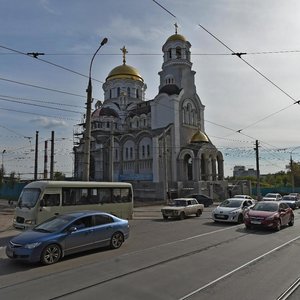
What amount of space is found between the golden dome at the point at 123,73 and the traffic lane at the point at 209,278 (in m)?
60.0

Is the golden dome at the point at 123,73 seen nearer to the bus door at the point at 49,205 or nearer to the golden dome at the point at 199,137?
the golden dome at the point at 199,137

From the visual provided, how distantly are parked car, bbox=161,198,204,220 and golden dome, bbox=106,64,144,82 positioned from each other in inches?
1866

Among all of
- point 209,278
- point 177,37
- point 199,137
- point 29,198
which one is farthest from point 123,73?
point 209,278

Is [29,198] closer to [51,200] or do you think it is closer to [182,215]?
[51,200]

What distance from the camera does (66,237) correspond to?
10023mm

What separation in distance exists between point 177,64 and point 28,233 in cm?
5276

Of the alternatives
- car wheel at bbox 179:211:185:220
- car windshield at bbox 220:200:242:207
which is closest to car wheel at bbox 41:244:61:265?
car windshield at bbox 220:200:242:207

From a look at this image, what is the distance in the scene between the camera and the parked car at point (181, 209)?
22.7m

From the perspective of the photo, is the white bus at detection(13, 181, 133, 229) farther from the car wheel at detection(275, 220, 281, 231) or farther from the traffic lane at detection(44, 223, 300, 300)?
the car wheel at detection(275, 220, 281, 231)

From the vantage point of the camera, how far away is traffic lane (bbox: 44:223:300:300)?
664 cm

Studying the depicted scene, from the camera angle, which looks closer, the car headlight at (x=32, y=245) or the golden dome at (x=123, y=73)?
the car headlight at (x=32, y=245)

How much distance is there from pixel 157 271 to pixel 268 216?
9618 mm

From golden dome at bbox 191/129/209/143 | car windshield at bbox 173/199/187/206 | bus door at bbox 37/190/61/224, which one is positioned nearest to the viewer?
bus door at bbox 37/190/61/224

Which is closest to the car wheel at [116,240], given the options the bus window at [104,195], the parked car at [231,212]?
the bus window at [104,195]
